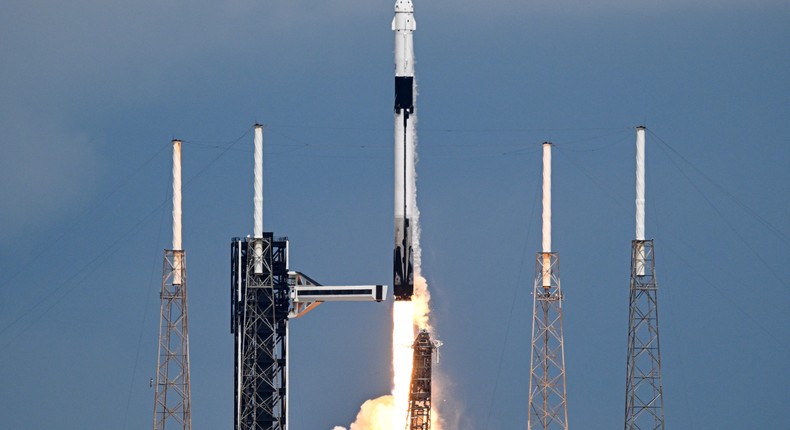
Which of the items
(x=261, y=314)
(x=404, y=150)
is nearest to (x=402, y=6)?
(x=404, y=150)

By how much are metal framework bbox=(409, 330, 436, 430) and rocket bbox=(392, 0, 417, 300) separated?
23.5 feet

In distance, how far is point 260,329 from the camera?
144125 mm

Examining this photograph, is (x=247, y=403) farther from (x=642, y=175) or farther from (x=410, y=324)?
(x=642, y=175)

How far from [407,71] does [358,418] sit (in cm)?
1947

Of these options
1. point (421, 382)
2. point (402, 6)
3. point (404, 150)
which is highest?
point (402, 6)

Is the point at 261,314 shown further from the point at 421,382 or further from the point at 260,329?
the point at 421,382

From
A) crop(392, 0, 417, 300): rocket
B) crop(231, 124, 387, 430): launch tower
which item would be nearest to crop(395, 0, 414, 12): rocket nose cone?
crop(392, 0, 417, 300): rocket

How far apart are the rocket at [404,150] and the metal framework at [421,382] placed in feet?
23.5

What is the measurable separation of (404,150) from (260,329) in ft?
38.7

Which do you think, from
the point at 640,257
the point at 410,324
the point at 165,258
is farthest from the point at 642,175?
the point at 165,258

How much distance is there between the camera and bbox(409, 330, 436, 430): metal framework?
133125 millimetres

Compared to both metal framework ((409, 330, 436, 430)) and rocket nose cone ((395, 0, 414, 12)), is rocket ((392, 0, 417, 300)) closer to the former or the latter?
rocket nose cone ((395, 0, 414, 12))

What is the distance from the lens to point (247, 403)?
475ft

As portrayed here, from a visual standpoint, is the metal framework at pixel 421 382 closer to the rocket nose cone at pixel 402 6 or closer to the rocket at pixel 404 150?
the rocket at pixel 404 150
